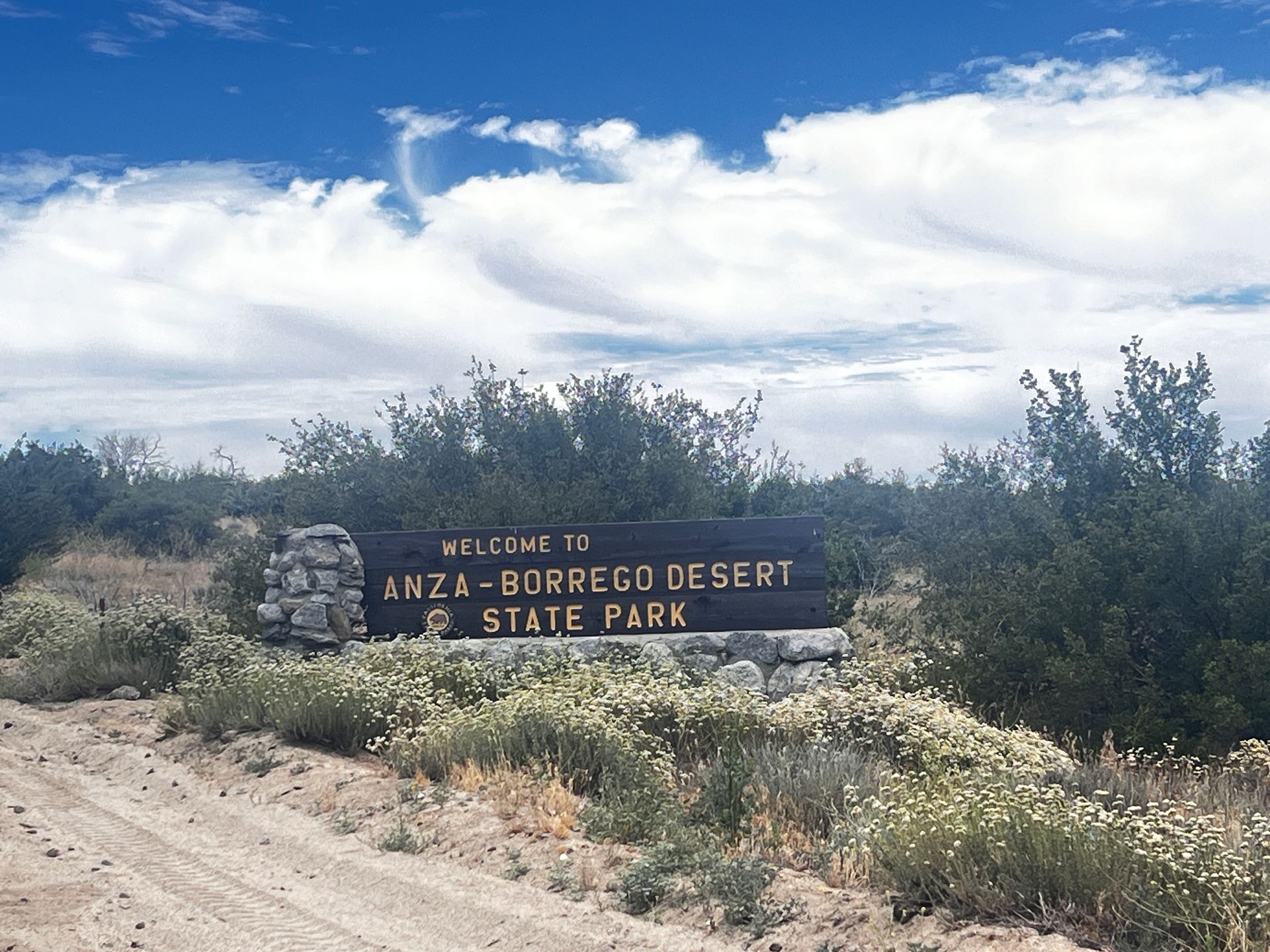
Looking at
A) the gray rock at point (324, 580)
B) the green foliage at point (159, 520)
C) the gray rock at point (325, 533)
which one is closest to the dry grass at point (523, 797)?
the gray rock at point (324, 580)

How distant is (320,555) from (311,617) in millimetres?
687

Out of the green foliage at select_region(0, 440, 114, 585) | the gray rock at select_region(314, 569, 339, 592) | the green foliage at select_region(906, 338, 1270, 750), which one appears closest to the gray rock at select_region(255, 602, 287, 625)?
the gray rock at select_region(314, 569, 339, 592)

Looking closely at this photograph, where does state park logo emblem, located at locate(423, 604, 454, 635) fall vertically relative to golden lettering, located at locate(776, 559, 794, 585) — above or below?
below

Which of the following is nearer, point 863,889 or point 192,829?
point 863,889

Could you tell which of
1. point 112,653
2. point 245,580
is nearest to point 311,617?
point 112,653

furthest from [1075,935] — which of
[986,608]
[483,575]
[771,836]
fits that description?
[483,575]

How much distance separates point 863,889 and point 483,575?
7432mm

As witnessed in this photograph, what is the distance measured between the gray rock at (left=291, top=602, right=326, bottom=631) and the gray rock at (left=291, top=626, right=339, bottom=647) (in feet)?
0.10

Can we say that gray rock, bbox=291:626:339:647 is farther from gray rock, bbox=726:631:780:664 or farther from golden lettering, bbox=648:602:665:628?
gray rock, bbox=726:631:780:664

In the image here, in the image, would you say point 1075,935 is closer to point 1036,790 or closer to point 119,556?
point 1036,790

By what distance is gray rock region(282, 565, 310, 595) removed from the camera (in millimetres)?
12969

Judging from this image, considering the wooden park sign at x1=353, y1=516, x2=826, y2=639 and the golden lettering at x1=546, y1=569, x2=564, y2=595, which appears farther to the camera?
the golden lettering at x1=546, y1=569, x2=564, y2=595

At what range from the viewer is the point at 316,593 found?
13.0 meters

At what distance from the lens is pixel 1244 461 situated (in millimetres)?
13547
